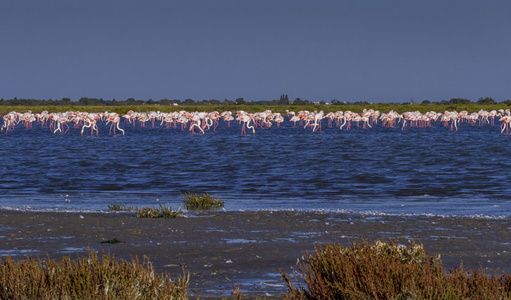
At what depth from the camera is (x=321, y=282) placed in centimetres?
505

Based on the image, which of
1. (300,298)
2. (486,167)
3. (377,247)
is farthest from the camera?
(486,167)

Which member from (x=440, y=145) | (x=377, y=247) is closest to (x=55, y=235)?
(x=377, y=247)

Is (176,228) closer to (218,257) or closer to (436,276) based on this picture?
(218,257)

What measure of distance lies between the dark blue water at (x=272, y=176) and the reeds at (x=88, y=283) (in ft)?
31.3

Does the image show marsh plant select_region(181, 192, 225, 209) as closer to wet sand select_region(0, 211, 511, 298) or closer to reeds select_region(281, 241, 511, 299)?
wet sand select_region(0, 211, 511, 298)

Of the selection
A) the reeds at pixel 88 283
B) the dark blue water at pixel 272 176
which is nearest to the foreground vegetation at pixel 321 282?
the reeds at pixel 88 283

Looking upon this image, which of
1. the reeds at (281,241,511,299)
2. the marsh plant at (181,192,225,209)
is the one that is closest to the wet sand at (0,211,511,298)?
the marsh plant at (181,192,225,209)

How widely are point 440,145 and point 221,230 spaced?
2799 centimetres

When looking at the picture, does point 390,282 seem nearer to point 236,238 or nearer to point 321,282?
point 321,282

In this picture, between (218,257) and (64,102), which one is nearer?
(218,257)

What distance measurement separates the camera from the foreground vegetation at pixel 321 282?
15.6 ft

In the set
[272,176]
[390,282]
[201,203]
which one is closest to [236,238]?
[201,203]

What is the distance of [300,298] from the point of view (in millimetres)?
5059

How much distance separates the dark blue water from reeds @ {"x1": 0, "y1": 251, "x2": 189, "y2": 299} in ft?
31.3
